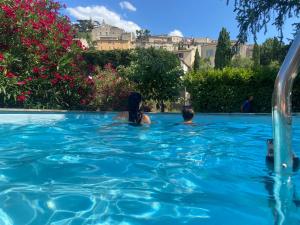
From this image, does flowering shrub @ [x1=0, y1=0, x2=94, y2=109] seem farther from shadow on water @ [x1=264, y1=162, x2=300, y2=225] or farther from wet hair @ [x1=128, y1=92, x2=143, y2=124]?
shadow on water @ [x1=264, y1=162, x2=300, y2=225]

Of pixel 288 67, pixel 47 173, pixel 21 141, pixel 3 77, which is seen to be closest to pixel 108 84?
pixel 3 77

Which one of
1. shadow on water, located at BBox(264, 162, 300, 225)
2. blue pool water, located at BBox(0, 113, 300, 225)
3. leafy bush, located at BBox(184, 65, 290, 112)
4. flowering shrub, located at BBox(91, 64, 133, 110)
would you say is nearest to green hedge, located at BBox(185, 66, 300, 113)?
leafy bush, located at BBox(184, 65, 290, 112)

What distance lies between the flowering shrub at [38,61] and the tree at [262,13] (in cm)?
803

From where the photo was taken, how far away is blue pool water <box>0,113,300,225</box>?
150 inches

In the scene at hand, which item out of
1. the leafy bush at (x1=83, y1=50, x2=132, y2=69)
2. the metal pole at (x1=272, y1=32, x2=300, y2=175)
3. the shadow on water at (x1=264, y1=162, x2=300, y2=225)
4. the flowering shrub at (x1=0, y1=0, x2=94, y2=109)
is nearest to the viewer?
the metal pole at (x1=272, y1=32, x2=300, y2=175)

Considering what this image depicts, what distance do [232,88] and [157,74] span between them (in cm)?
305

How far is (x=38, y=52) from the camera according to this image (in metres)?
14.1

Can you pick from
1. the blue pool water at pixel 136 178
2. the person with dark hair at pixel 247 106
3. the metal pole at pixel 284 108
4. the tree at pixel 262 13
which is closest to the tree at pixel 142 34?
the tree at pixel 262 13

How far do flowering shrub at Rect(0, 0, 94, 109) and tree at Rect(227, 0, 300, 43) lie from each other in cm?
803

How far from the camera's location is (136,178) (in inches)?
207

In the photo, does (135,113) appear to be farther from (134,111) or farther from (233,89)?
(233,89)

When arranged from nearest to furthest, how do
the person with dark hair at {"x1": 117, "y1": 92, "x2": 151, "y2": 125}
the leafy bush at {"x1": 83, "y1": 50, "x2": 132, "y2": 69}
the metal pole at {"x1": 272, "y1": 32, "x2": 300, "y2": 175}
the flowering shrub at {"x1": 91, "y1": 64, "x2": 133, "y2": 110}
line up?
1. the metal pole at {"x1": 272, "y1": 32, "x2": 300, "y2": 175}
2. the person with dark hair at {"x1": 117, "y1": 92, "x2": 151, "y2": 125}
3. the flowering shrub at {"x1": 91, "y1": 64, "x2": 133, "y2": 110}
4. the leafy bush at {"x1": 83, "y1": 50, "x2": 132, "y2": 69}

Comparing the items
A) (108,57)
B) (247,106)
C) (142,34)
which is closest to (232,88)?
(247,106)

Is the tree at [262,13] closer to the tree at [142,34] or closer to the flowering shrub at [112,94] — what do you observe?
the flowering shrub at [112,94]
